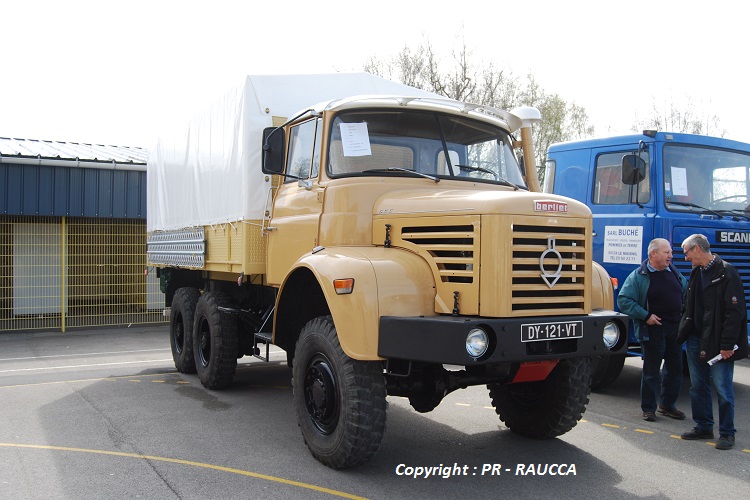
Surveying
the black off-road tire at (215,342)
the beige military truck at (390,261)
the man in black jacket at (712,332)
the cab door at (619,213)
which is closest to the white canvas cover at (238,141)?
the beige military truck at (390,261)

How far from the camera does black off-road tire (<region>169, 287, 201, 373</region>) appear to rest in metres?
9.09

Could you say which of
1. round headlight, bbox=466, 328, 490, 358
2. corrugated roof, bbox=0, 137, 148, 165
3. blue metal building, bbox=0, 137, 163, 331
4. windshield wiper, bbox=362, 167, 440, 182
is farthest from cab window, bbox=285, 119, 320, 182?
blue metal building, bbox=0, 137, 163, 331

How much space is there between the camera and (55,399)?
25.4 feet

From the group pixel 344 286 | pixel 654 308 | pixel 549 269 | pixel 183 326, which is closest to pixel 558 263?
pixel 549 269

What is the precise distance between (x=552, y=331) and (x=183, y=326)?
5.99 meters

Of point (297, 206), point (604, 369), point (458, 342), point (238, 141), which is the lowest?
point (604, 369)

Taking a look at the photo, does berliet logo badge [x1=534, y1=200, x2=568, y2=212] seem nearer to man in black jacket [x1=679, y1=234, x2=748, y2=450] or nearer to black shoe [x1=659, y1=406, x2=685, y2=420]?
man in black jacket [x1=679, y1=234, x2=748, y2=450]

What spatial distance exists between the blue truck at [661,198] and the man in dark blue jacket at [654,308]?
744mm

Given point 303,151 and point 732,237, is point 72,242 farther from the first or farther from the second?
point 732,237

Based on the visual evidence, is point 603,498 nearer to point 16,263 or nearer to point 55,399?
point 55,399

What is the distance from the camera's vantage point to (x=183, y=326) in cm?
929

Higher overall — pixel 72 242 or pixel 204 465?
pixel 72 242

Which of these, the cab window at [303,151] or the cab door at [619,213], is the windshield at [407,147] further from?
the cab door at [619,213]

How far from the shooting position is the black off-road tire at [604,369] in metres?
8.04
